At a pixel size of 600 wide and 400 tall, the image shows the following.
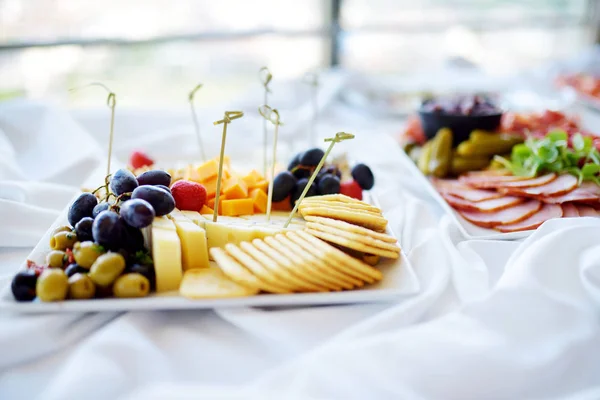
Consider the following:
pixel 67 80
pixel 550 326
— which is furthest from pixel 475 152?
pixel 67 80

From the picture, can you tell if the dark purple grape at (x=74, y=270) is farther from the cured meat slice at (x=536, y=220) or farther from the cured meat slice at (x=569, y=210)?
the cured meat slice at (x=569, y=210)

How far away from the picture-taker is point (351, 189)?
1.30 m

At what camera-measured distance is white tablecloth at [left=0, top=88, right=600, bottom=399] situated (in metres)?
0.74

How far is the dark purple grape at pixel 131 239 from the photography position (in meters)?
0.92

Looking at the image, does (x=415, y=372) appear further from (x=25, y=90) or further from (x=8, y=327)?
(x=25, y=90)

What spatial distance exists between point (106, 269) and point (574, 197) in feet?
3.34

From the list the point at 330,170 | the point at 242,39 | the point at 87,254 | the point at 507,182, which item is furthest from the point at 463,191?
the point at 242,39

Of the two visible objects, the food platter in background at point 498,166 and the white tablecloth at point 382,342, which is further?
the food platter in background at point 498,166

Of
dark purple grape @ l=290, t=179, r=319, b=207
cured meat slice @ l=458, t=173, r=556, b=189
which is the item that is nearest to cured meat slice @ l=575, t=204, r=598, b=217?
cured meat slice @ l=458, t=173, r=556, b=189

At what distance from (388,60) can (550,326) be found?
2.79 m

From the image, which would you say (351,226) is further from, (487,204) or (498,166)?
(498,166)

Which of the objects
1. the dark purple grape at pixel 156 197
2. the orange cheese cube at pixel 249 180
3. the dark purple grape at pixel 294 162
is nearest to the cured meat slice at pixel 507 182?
the dark purple grape at pixel 294 162

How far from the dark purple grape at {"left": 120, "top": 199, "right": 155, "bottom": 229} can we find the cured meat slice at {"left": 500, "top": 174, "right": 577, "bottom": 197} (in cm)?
85

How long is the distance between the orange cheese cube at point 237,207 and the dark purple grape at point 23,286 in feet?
1.31
